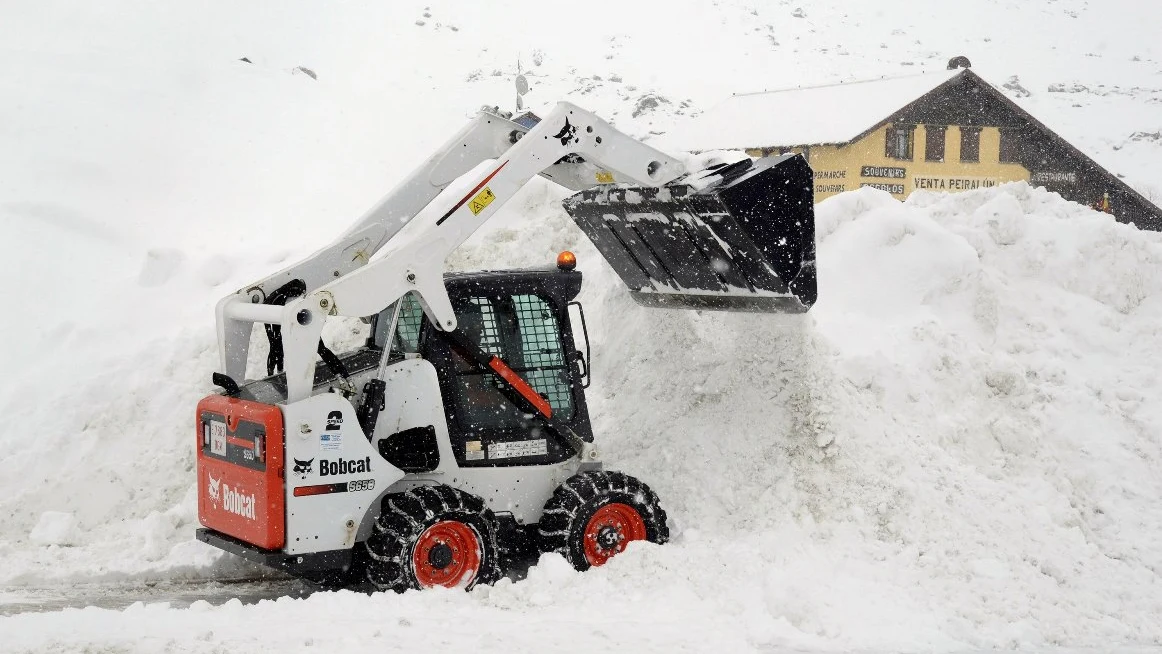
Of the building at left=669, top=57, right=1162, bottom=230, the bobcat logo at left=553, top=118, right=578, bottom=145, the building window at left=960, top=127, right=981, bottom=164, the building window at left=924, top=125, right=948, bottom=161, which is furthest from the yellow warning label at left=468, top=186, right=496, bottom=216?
the building window at left=960, top=127, right=981, bottom=164

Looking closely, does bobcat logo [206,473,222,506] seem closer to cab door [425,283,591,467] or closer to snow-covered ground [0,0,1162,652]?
snow-covered ground [0,0,1162,652]

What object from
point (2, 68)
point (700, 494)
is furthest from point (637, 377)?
point (2, 68)

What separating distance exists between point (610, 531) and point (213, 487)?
7.83ft

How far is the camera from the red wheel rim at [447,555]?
6.54 meters

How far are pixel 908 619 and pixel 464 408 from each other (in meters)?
2.80

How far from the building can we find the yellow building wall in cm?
2

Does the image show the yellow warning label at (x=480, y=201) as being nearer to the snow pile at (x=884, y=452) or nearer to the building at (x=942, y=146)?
the snow pile at (x=884, y=452)

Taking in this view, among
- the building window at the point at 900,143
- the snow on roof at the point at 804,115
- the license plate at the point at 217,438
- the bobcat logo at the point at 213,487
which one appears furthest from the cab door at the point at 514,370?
the building window at the point at 900,143

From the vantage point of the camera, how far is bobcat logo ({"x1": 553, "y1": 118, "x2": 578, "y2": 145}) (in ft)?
22.6

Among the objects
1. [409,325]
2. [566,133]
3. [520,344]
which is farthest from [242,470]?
[566,133]

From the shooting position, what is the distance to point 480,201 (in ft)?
21.7

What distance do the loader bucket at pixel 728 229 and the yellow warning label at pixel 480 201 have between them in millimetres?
1312

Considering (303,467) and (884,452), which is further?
(884,452)

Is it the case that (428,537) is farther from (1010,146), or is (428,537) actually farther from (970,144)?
(1010,146)
